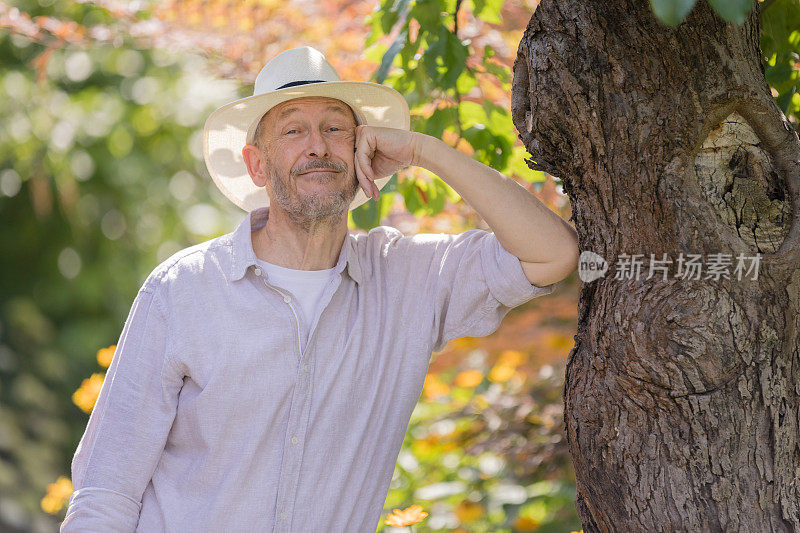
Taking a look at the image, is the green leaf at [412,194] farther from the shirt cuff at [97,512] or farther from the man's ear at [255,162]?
the shirt cuff at [97,512]

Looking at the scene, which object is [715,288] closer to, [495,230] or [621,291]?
[621,291]

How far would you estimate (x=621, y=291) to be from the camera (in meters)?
1.64

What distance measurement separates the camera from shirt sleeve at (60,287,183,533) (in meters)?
1.91

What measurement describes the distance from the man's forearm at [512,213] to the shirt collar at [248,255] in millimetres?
335

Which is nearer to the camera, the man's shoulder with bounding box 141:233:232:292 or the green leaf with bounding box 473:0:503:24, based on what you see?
the man's shoulder with bounding box 141:233:232:292

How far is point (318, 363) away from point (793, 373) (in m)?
1.09

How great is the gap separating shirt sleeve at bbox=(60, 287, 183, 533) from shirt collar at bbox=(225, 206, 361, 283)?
0.21 metres

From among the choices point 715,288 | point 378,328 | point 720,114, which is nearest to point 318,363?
point 378,328

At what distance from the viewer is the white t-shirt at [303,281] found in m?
2.11

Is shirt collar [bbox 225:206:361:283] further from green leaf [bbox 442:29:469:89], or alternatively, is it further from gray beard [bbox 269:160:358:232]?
green leaf [bbox 442:29:469:89]

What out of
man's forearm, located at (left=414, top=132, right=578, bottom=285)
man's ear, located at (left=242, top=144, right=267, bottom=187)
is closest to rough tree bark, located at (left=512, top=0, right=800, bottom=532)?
man's forearm, located at (left=414, top=132, right=578, bottom=285)

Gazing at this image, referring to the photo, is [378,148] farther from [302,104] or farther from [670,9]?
[670,9]

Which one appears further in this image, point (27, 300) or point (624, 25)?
point (27, 300)

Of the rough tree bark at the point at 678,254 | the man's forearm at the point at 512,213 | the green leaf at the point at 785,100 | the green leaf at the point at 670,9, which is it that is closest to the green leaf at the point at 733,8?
the green leaf at the point at 670,9
